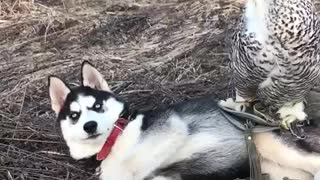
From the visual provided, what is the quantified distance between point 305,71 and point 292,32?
0.15m

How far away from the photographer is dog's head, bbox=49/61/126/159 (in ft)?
8.44

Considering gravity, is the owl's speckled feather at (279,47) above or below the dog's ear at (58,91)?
above

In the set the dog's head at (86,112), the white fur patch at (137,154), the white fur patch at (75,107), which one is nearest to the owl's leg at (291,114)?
the white fur patch at (137,154)

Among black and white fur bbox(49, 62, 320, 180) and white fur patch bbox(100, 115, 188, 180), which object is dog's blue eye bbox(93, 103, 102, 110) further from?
white fur patch bbox(100, 115, 188, 180)

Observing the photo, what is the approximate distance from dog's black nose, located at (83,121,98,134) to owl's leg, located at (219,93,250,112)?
19.9 inches

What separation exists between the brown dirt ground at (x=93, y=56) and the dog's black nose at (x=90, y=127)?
1.90 ft

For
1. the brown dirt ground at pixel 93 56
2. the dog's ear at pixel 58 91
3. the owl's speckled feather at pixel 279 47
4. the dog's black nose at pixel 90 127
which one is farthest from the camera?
the brown dirt ground at pixel 93 56

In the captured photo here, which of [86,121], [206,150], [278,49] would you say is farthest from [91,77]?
[278,49]

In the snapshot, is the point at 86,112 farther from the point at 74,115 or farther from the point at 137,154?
the point at 137,154

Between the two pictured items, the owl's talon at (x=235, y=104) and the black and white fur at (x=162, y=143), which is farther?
the owl's talon at (x=235, y=104)

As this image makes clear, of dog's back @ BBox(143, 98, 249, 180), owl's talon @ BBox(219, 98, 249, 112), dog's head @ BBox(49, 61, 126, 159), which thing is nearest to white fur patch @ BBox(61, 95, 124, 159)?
dog's head @ BBox(49, 61, 126, 159)

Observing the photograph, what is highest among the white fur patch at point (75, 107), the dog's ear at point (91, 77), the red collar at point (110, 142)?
the dog's ear at point (91, 77)

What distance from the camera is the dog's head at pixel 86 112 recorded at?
101 inches

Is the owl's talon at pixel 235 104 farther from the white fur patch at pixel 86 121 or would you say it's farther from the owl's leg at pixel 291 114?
the white fur patch at pixel 86 121
